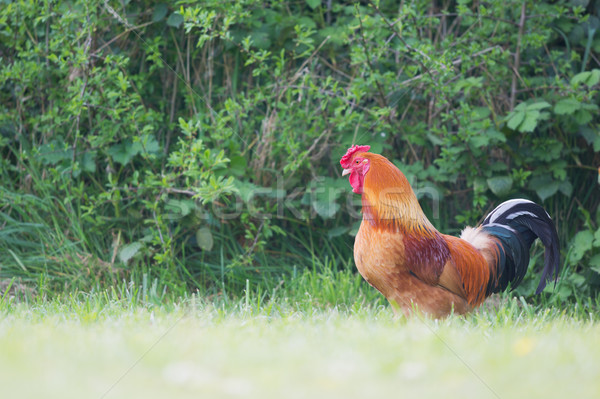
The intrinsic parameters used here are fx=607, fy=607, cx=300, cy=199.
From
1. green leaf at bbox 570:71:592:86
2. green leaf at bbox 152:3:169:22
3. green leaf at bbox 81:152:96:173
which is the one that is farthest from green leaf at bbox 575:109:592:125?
green leaf at bbox 81:152:96:173

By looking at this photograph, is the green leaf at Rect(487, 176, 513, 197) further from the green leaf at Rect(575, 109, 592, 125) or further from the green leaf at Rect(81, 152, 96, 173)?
the green leaf at Rect(81, 152, 96, 173)

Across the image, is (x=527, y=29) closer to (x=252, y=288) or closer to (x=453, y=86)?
(x=453, y=86)

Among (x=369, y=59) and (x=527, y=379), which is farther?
(x=369, y=59)

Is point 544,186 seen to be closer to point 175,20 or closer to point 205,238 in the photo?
point 205,238

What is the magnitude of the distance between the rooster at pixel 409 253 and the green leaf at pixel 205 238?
5.35ft

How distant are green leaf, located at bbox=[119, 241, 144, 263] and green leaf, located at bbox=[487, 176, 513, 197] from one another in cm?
288

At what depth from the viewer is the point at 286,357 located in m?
2.41

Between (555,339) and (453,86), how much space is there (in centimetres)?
273

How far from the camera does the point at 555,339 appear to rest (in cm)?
290

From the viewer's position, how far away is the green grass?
82.4 inches

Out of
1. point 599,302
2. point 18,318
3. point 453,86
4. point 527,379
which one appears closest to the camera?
point 527,379

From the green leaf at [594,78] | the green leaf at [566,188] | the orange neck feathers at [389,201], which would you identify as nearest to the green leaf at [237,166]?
the orange neck feathers at [389,201]

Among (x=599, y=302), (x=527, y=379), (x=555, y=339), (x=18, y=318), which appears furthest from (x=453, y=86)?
(x=18, y=318)

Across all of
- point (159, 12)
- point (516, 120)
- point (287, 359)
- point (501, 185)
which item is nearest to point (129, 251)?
point (159, 12)
